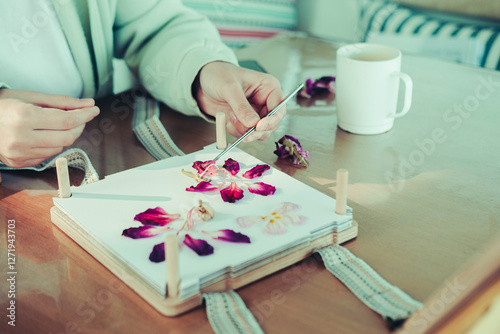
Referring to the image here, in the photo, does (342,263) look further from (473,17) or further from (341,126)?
(473,17)

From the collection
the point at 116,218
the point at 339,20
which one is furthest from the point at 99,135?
the point at 339,20

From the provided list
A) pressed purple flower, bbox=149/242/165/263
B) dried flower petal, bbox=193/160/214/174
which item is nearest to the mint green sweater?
dried flower petal, bbox=193/160/214/174

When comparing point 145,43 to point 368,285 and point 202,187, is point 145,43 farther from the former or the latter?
point 368,285

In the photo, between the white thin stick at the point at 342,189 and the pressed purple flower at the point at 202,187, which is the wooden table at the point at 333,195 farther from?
the pressed purple flower at the point at 202,187

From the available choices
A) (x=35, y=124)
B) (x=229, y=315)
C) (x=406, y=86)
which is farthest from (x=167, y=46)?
(x=229, y=315)

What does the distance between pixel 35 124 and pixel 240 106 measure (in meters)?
0.31

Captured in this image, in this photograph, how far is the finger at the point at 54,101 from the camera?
81 cm

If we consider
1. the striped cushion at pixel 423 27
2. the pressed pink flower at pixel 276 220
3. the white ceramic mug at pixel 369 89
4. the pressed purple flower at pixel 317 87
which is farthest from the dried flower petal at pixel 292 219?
the striped cushion at pixel 423 27

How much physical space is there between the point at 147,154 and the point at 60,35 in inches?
13.1

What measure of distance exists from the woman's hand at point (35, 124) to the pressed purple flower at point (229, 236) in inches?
12.8

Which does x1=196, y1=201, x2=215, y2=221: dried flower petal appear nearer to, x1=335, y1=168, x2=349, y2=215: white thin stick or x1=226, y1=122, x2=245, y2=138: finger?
x1=335, y1=168, x2=349, y2=215: white thin stick

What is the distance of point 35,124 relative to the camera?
0.78 metres

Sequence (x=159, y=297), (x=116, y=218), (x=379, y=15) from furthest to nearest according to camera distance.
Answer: (x=379, y=15)
(x=116, y=218)
(x=159, y=297)

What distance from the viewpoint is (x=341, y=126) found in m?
0.97
